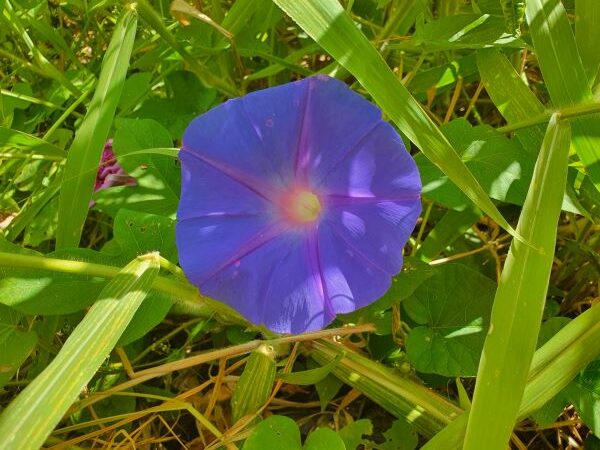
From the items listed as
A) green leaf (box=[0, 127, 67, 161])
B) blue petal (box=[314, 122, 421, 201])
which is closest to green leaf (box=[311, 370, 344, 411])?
blue petal (box=[314, 122, 421, 201])

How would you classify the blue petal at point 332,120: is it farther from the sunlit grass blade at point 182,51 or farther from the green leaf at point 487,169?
the sunlit grass blade at point 182,51

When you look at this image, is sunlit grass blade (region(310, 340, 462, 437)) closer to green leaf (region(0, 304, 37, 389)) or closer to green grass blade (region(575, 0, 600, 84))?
green leaf (region(0, 304, 37, 389))

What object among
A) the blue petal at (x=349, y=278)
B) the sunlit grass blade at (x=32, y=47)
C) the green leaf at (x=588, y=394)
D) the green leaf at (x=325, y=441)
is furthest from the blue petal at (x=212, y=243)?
the sunlit grass blade at (x=32, y=47)

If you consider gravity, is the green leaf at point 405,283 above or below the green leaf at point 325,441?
above

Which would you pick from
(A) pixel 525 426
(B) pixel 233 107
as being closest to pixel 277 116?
(B) pixel 233 107

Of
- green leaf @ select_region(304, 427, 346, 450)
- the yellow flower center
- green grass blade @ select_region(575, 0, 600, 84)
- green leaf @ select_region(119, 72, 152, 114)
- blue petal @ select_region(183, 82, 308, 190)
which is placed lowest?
green leaf @ select_region(304, 427, 346, 450)

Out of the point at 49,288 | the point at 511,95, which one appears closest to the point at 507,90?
the point at 511,95

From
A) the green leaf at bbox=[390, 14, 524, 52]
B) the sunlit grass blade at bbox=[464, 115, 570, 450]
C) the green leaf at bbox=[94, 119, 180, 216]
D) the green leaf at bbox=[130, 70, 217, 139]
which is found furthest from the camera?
the green leaf at bbox=[130, 70, 217, 139]

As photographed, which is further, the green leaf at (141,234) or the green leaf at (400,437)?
the green leaf at (400,437)

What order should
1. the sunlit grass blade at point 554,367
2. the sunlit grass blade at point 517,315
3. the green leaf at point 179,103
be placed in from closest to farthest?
the sunlit grass blade at point 517,315 → the sunlit grass blade at point 554,367 → the green leaf at point 179,103
